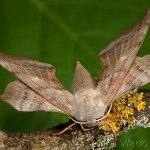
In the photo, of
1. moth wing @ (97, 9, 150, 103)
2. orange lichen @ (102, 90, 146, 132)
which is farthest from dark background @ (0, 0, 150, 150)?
orange lichen @ (102, 90, 146, 132)

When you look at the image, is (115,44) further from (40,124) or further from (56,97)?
(40,124)

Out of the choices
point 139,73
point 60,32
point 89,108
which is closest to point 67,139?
point 89,108

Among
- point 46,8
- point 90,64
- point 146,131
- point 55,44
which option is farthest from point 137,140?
point 46,8

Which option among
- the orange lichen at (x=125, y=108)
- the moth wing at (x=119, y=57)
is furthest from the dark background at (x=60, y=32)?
the orange lichen at (x=125, y=108)

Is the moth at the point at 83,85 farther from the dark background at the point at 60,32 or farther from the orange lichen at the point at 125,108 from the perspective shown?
the dark background at the point at 60,32

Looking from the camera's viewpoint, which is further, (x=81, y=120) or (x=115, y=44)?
(x=115, y=44)
